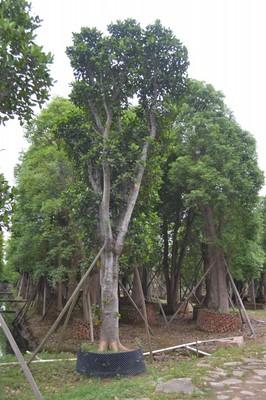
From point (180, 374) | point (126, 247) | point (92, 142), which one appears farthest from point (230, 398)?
point (92, 142)

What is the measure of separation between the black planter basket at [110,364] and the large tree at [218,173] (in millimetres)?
7417

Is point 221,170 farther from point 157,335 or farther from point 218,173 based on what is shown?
point 157,335

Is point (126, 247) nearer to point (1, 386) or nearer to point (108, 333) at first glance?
point (108, 333)

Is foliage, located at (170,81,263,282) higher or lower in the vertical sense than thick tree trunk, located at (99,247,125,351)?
higher

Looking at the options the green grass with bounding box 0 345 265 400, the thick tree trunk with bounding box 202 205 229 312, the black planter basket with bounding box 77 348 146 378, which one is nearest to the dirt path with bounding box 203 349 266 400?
the green grass with bounding box 0 345 265 400

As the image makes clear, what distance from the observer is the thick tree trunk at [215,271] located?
1561cm

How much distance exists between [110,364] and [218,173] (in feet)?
27.6

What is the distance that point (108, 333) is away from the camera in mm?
8539

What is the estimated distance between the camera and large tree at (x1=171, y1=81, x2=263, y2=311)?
46.0 ft

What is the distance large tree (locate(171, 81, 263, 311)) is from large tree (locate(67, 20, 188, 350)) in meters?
3.32

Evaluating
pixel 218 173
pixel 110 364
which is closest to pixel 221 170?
pixel 218 173

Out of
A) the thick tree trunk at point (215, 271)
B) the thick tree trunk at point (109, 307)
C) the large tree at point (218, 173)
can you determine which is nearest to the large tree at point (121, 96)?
the thick tree trunk at point (109, 307)

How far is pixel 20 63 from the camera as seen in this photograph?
215 inches

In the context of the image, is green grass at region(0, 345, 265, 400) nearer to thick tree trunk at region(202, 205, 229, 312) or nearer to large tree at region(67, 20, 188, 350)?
large tree at region(67, 20, 188, 350)
